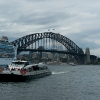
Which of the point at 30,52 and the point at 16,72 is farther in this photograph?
the point at 30,52

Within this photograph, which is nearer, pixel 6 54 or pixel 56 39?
pixel 6 54

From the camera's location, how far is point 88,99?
24.5m

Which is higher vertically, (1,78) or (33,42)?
(33,42)

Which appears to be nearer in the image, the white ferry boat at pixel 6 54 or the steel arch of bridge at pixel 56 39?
the white ferry boat at pixel 6 54

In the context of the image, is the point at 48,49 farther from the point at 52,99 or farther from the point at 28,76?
the point at 52,99

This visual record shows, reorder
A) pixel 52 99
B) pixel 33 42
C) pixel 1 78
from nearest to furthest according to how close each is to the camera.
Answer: pixel 52 99
pixel 1 78
pixel 33 42

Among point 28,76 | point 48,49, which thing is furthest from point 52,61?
point 28,76

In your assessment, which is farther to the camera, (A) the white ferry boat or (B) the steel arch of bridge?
(B) the steel arch of bridge

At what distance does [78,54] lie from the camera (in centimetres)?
17400

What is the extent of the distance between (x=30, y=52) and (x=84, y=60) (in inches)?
1843

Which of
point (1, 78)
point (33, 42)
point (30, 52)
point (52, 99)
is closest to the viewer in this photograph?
point (52, 99)

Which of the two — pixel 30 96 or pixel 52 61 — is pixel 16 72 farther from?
pixel 52 61

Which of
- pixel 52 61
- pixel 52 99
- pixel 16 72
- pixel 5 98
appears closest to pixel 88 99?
pixel 52 99

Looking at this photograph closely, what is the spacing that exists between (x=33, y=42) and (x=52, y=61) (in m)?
20.6
